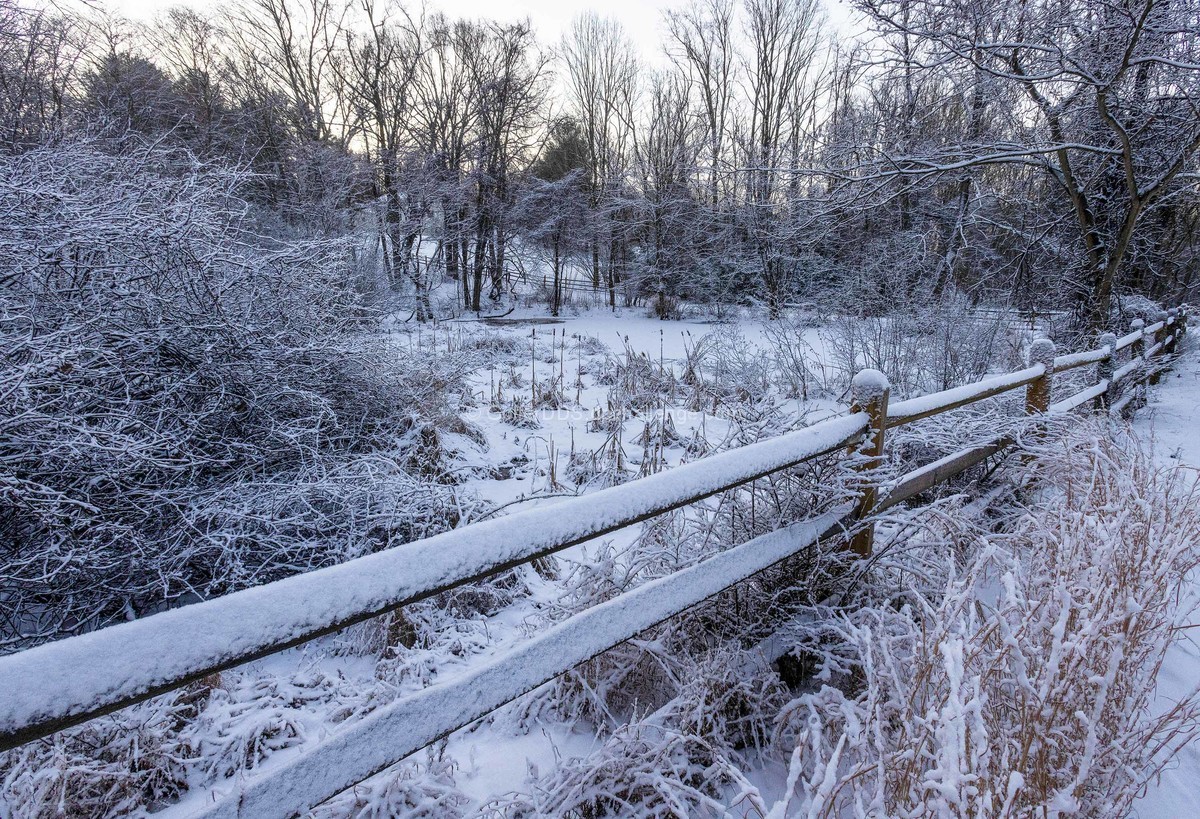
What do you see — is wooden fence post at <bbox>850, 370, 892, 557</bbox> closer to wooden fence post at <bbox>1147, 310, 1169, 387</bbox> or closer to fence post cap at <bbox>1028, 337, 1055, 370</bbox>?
fence post cap at <bbox>1028, 337, 1055, 370</bbox>

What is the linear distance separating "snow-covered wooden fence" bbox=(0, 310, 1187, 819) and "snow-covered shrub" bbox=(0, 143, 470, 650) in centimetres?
222

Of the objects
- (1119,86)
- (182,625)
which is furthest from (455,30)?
(182,625)

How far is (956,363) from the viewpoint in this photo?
6.83m

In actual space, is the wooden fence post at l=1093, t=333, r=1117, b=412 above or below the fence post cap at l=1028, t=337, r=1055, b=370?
below

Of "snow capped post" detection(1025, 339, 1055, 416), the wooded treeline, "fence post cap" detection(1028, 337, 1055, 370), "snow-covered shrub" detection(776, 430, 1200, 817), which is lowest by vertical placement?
"snow-covered shrub" detection(776, 430, 1200, 817)

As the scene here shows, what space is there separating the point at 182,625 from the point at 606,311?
23.2m

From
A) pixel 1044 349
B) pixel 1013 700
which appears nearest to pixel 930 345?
pixel 1044 349

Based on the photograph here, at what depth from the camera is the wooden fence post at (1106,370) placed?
5.49m

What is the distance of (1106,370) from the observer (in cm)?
565

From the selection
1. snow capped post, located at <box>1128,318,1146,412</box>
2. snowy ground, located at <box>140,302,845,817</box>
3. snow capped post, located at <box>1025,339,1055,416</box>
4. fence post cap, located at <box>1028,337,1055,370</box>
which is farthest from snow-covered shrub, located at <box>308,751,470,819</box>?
snow capped post, located at <box>1128,318,1146,412</box>

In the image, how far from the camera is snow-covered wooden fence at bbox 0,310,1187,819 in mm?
803

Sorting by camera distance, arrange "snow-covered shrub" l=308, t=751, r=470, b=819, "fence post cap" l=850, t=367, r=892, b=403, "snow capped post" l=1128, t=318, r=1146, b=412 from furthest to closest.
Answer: "snow capped post" l=1128, t=318, r=1146, b=412
"fence post cap" l=850, t=367, r=892, b=403
"snow-covered shrub" l=308, t=751, r=470, b=819

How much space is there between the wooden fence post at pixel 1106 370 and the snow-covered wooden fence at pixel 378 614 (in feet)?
16.8

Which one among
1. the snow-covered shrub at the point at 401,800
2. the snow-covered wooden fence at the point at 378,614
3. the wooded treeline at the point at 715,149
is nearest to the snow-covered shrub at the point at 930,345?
the wooded treeline at the point at 715,149
